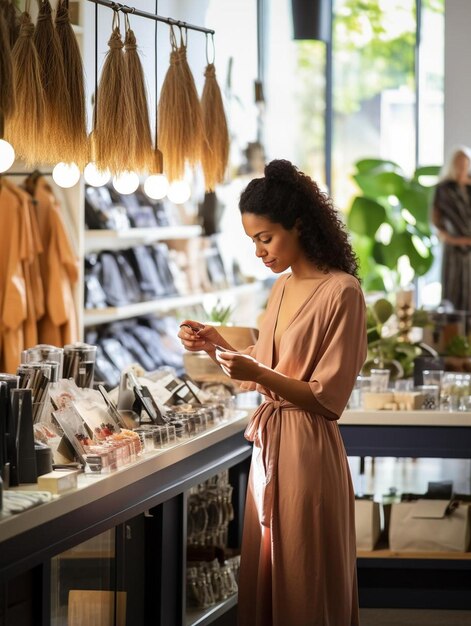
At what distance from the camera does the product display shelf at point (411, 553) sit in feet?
16.5

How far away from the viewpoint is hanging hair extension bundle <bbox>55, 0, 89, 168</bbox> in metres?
3.87

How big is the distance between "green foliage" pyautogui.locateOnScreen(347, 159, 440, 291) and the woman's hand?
27.1 ft

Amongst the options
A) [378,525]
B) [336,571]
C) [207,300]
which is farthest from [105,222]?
[336,571]

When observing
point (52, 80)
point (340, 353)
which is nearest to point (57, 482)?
point (340, 353)

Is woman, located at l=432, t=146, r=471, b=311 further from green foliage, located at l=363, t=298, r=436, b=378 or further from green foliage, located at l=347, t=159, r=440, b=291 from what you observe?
green foliage, located at l=363, t=298, r=436, b=378

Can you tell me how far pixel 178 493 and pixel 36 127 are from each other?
137cm

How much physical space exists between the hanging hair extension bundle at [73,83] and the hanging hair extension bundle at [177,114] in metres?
0.73

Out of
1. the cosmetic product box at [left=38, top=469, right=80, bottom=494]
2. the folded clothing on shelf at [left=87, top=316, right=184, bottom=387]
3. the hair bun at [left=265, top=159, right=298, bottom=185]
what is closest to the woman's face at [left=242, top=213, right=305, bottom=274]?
the hair bun at [left=265, top=159, right=298, bottom=185]

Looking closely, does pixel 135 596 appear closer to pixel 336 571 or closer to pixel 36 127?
pixel 336 571

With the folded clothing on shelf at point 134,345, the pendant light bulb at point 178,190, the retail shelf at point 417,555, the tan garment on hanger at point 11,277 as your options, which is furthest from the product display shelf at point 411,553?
the folded clothing on shelf at point 134,345

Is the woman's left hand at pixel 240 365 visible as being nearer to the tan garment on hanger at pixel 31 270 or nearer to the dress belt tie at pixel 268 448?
the dress belt tie at pixel 268 448

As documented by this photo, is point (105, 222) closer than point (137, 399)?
No

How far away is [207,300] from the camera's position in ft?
32.1

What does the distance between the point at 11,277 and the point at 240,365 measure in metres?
3.07
